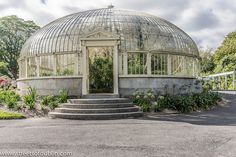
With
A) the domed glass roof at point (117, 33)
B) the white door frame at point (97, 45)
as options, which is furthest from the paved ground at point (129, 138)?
the domed glass roof at point (117, 33)

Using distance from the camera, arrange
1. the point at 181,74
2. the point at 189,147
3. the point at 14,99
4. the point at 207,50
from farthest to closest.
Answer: the point at 207,50
the point at 181,74
the point at 14,99
the point at 189,147

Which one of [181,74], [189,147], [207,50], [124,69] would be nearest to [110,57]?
[124,69]

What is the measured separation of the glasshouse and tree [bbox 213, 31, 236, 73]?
20.5m

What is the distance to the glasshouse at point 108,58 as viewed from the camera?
1616cm

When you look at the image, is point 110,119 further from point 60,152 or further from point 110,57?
point 60,152

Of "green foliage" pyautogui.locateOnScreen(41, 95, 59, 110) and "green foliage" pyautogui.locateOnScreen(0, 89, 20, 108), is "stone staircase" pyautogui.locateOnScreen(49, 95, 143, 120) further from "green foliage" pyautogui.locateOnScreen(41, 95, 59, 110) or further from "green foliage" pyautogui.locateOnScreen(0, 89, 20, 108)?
"green foliage" pyautogui.locateOnScreen(0, 89, 20, 108)

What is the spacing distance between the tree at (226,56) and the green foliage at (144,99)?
74.9 feet

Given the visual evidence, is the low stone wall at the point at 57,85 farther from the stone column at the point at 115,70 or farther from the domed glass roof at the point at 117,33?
the stone column at the point at 115,70

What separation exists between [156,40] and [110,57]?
94.4 inches

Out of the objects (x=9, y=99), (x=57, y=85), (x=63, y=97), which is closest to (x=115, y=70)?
(x=63, y=97)

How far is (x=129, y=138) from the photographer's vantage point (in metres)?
8.45

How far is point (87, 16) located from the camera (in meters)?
18.2

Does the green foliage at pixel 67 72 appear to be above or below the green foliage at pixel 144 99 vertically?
above

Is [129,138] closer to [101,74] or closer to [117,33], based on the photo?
[101,74]
